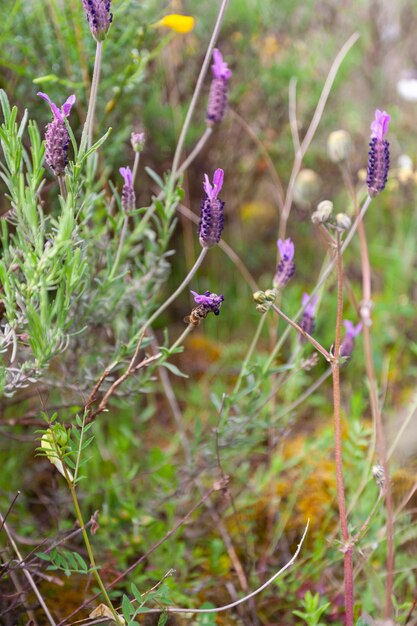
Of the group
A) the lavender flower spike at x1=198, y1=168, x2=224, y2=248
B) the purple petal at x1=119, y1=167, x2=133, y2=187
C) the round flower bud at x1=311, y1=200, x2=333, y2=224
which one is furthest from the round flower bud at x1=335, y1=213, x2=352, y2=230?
the purple petal at x1=119, y1=167, x2=133, y2=187

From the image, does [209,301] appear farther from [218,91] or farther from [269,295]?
[218,91]

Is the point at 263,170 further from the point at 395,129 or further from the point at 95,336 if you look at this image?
the point at 95,336

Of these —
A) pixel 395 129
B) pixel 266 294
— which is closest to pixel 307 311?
pixel 266 294

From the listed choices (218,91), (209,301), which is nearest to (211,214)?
(209,301)

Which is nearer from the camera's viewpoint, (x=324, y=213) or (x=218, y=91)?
(x=324, y=213)

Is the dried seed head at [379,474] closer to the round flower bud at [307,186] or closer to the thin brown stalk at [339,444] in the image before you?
the thin brown stalk at [339,444]
